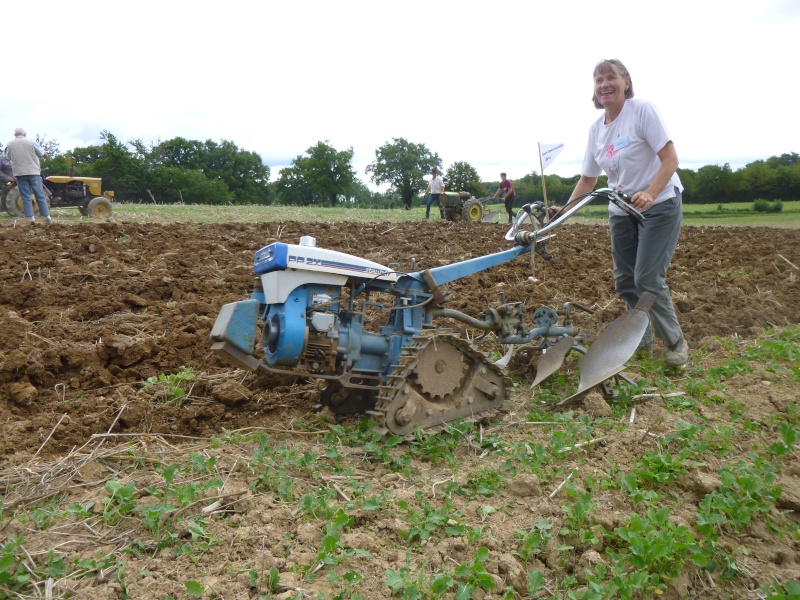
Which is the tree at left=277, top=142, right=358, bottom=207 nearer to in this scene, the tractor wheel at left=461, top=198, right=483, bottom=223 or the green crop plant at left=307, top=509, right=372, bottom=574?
the tractor wheel at left=461, top=198, right=483, bottom=223

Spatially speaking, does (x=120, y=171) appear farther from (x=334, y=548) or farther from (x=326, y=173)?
(x=334, y=548)

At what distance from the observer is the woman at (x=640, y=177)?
4.56 meters

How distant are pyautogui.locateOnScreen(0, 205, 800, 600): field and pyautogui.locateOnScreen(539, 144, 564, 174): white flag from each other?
210cm

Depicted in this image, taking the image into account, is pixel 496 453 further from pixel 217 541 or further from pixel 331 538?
pixel 217 541

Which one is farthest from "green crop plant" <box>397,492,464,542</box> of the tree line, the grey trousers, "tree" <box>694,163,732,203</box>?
the tree line

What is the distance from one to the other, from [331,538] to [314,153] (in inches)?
2992

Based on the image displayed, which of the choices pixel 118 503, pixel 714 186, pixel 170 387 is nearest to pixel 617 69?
pixel 170 387

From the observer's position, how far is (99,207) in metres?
16.2

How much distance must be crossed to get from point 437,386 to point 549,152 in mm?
4537

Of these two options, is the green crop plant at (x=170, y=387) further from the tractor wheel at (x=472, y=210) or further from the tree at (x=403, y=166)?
the tree at (x=403, y=166)

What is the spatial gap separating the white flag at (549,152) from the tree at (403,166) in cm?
7382

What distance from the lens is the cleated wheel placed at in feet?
12.2

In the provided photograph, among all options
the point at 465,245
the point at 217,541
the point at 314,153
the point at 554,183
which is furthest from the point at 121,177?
the point at 217,541

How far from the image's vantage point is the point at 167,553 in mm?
2498
